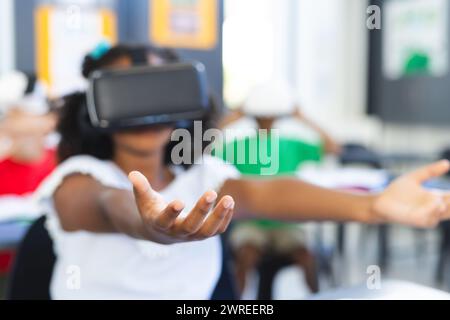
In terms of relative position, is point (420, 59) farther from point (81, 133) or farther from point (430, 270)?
point (81, 133)

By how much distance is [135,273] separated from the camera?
69 centimetres

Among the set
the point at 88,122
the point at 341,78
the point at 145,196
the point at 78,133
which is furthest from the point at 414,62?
the point at 145,196

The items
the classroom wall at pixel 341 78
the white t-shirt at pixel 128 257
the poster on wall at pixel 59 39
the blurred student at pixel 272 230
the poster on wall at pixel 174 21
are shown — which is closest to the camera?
the white t-shirt at pixel 128 257

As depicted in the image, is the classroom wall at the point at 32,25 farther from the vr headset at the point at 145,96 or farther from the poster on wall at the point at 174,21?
the vr headset at the point at 145,96

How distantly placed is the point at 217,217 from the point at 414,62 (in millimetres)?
4287

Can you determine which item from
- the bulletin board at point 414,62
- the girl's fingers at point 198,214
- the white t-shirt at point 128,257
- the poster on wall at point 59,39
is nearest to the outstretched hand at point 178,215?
the girl's fingers at point 198,214

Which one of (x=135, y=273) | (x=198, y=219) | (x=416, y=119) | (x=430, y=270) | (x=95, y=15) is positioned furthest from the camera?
(x=416, y=119)

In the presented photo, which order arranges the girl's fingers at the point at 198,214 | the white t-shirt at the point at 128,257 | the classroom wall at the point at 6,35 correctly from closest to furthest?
the girl's fingers at the point at 198,214 < the white t-shirt at the point at 128,257 < the classroom wall at the point at 6,35

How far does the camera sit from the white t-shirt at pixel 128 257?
0.68 meters

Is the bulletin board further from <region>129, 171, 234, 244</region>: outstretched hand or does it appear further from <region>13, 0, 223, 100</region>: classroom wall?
<region>129, 171, 234, 244</region>: outstretched hand

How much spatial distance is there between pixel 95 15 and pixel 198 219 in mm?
3301

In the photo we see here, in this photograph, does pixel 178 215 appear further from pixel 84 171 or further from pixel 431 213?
pixel 84 171

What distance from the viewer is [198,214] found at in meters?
0.38
